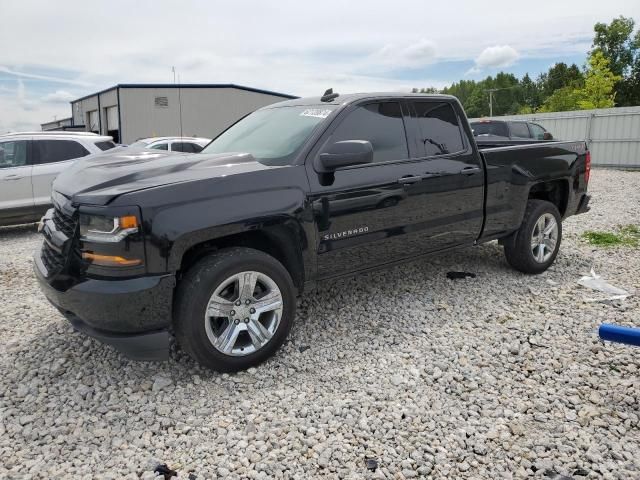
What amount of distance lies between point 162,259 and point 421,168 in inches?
91.7

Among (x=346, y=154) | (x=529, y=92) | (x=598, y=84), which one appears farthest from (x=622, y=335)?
(x=529, y=92)

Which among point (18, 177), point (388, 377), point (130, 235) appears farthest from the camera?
point (18, 177)

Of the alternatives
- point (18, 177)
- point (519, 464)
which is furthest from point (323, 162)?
point (18, 177)

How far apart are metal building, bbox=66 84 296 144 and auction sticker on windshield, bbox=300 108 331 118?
2682 centimetres

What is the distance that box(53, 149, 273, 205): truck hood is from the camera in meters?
3.17

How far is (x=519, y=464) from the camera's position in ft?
8.64

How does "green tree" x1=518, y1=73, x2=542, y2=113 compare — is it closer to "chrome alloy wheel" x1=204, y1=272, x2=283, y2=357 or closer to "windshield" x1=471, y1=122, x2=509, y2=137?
"windshield" x1=471, y1=122, x2=509, y2=137

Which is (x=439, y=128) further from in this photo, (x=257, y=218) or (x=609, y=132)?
(x=609, y=132)

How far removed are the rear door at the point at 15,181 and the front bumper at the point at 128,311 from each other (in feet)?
20.8

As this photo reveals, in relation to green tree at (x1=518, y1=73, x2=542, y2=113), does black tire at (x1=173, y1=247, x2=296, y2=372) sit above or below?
below

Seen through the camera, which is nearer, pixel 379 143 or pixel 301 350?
pixel 301 350

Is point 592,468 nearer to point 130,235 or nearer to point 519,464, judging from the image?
point 519,464

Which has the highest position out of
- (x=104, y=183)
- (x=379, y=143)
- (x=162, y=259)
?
(x=379, y=143)

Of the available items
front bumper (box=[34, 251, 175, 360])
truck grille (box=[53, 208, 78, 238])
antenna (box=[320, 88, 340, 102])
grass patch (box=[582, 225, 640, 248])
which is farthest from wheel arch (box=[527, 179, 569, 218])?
truck grille (box=[53, 208, 78, 238])
